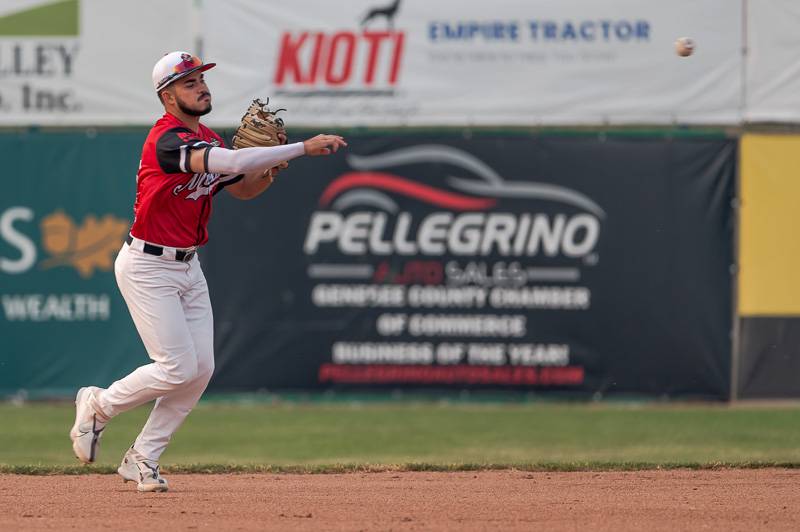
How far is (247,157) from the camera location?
6.49 m

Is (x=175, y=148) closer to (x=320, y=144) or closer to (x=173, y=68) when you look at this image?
(x=173, y=68)

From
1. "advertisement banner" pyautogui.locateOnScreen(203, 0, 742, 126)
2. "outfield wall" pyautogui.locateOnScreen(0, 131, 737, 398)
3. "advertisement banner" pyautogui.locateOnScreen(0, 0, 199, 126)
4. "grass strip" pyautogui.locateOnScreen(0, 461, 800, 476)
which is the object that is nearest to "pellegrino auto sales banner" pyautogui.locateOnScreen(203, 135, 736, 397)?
"outfield wall" pyautogui.locateOnScreen(0, 131, 737, 398)

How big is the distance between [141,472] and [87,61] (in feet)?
20.2

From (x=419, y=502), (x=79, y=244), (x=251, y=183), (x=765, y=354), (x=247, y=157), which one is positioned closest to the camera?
(x=247, y=157)

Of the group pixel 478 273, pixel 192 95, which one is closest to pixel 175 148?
pixel 192 95

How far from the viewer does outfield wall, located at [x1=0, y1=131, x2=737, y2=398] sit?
11.9m

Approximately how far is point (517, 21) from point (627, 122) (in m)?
1.38

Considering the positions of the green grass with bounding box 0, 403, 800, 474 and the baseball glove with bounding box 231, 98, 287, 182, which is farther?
the green grass with bounding box 0, 403, 800, 474

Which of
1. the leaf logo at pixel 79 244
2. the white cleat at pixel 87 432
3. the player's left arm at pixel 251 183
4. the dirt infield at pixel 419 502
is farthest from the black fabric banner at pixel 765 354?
the white cleat at pixel 87 432

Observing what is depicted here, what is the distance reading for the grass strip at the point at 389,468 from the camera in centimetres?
824

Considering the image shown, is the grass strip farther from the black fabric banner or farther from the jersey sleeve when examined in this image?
the black fabric banner

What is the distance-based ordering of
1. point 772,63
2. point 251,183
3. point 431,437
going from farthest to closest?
point 772,63
point 431,437
point 251,183

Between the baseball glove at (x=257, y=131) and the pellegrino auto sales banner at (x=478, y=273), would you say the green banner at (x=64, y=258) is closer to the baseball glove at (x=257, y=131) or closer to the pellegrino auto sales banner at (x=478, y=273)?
the pellegrino auto sales banner at (x=478, y=273)

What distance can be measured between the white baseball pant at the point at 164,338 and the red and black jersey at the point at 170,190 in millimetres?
113
